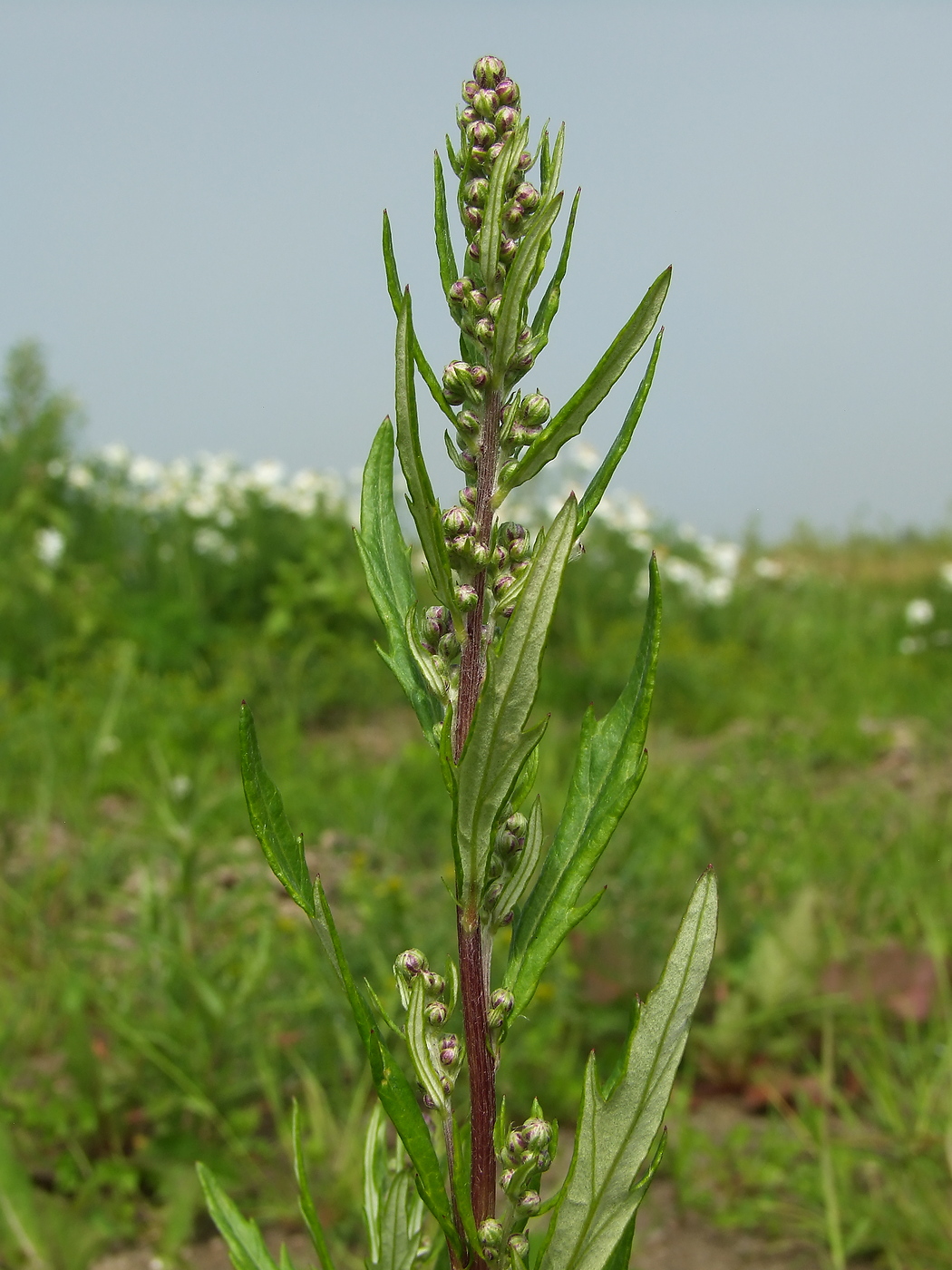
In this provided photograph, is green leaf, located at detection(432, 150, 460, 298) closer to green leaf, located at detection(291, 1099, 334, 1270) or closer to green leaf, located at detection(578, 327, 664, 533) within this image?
green leaf, located at detection(578, 327, 664, 533)

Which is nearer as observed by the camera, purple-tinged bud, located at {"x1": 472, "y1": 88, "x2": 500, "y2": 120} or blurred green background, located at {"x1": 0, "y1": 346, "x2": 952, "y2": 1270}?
purple-tinged bud, located at {"x1": 472, "y1": 88, "x2": 500, "y2": 120}

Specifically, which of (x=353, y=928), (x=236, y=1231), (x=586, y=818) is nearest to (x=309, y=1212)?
(x=236, y=1231)

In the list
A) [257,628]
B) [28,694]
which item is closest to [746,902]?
[28,694]

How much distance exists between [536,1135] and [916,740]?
5580mm

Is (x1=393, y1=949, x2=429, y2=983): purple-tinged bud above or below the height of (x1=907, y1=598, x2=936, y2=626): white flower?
below

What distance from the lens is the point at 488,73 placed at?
0.92m

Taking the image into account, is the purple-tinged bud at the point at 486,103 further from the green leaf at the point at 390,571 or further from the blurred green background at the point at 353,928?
the blurred green background at the point at 353,928

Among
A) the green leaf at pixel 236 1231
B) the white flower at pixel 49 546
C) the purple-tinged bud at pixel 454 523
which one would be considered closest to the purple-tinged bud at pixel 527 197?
the purple-tinged bud at pixel 454 523

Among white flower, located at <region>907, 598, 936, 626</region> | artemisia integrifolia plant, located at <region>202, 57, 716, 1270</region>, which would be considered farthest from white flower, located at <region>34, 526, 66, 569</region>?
artemisia integrifolia plant, located at <region>202, 57, 716, 1270</region>

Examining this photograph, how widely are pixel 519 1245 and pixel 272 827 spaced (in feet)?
1.24

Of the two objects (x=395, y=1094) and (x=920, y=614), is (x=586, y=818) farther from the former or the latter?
(x=920, y=614)

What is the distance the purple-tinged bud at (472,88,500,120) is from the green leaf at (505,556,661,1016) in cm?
41

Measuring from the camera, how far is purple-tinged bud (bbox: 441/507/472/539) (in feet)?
2.94

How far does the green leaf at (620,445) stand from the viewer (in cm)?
89
